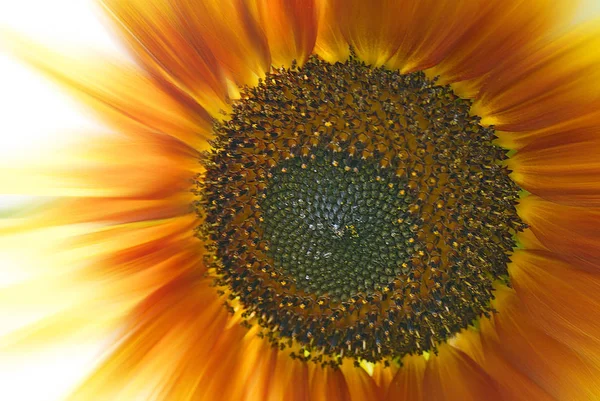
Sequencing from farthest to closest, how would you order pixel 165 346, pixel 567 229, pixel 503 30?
pixel 165 346
pixel 567 229
pixel 503 30

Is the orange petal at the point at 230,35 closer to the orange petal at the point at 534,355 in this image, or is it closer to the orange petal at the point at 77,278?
the orange petal at the point at 77,278

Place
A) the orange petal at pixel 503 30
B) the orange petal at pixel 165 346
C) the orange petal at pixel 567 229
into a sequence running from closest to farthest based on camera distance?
the orange petal at pixel 503 30 → the orange petal at pixel 567 229 → the orange petal at pixel 165 346

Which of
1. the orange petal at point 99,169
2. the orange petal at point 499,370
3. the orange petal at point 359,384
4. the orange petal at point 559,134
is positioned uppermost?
the orange petal at point 99,169

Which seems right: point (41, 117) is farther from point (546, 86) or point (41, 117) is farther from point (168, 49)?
point (546, 86)

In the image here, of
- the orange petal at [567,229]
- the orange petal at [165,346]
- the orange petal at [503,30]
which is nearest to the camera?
the orange petal at [503,30]

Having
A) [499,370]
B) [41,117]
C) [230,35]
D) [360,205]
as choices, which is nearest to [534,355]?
[499,370]

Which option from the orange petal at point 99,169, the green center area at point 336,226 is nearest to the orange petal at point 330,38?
the green center area at point 336,226

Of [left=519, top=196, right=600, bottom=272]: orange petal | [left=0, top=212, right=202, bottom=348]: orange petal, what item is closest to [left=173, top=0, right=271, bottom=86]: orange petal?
[left=0, top=212, right=202, bottom=348]: orange petal
